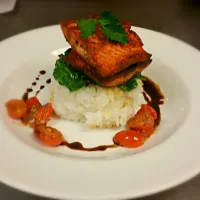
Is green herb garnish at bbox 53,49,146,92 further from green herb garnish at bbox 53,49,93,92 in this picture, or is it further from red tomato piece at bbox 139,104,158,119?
red tomato piece at bbox 139,104,158,119

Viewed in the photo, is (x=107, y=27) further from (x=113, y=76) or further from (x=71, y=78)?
(x=71, y=78)

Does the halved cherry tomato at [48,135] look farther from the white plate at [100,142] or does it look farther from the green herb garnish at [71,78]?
the green herb garnish at [71,78]

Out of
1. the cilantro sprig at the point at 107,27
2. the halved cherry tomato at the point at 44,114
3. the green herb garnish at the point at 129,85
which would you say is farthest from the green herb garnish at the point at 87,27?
the halved cherry tomato at the point at 44,114

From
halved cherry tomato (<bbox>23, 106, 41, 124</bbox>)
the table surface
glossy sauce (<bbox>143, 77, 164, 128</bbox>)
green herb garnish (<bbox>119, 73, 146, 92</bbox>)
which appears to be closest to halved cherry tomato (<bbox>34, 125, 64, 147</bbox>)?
halved cherry tomato (<bbox>23, 106, 41, 124</bbox>)

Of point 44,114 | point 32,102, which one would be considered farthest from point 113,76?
point 32,102

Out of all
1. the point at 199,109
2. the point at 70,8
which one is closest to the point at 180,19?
the point at 70,8
